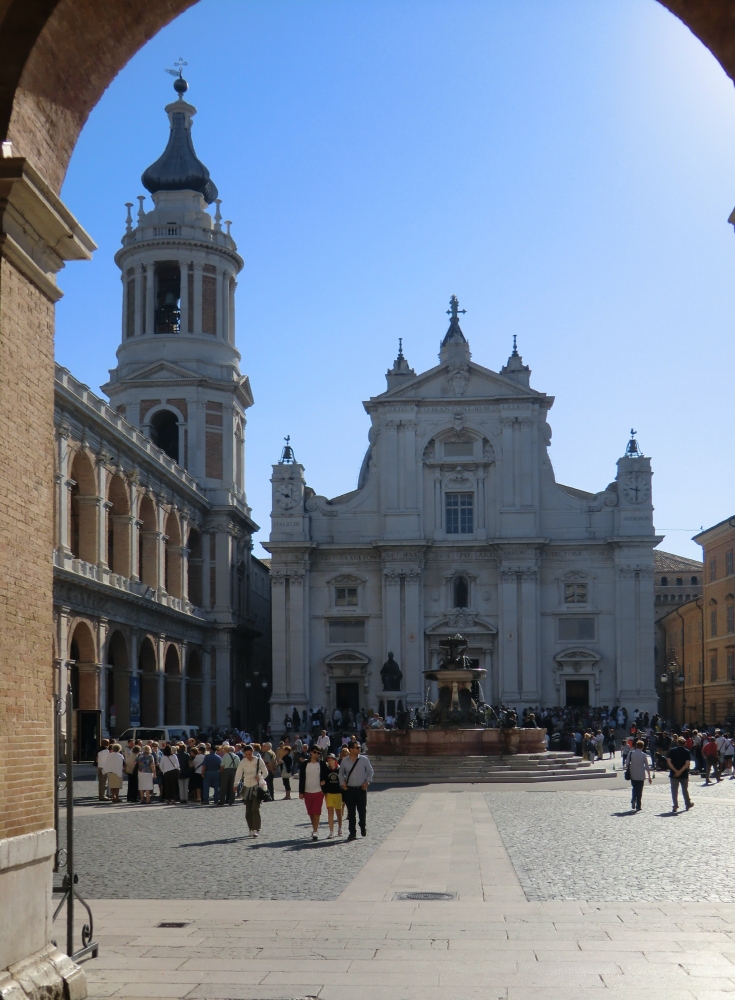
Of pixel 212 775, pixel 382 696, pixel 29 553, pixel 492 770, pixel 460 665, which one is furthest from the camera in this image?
pixel 382 696

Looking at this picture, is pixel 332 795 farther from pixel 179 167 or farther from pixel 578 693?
pixel 179 167

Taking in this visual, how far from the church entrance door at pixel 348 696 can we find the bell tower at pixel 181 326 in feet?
36.0

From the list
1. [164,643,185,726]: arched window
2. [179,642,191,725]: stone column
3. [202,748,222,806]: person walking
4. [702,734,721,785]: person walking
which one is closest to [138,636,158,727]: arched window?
[164,643,185,726]: arched window

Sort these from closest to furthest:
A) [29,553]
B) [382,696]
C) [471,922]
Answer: [29,553] < [471,922] < [382,696]

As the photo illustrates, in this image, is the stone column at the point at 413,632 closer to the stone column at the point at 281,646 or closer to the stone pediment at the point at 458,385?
the stone column at the point at 281,646

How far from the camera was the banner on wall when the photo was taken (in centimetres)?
5047

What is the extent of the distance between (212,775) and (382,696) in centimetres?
3444

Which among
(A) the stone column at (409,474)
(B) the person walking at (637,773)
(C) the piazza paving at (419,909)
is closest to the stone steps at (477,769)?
(B) the person walking at (637,773)

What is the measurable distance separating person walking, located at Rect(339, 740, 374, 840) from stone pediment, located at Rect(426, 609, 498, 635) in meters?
45.6

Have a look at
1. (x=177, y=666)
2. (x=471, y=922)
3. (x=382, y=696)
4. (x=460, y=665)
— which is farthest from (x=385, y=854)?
(x=382, y=696)

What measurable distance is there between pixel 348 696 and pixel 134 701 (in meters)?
18.0

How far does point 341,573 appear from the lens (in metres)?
67.6

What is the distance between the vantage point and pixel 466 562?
67062 mm

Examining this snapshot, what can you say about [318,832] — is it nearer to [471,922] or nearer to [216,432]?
[471,922]
